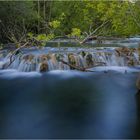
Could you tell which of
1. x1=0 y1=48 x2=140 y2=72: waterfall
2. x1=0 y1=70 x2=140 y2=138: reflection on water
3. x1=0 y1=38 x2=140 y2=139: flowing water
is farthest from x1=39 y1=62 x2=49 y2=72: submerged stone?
x1=0 y1=70 x2=140 y2=138: reflection on water

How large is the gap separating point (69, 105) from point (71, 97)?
2.78 ft

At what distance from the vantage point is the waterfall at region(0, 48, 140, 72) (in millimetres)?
13367

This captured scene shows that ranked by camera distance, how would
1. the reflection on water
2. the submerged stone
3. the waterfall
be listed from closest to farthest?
the reflection on water, the submerged stone, the waterfall

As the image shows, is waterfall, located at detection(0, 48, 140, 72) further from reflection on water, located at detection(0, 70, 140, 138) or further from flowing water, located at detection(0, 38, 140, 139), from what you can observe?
reflection on water, located at detection(0, 70, 140, 138)

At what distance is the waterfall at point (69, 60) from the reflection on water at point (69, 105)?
1010mm

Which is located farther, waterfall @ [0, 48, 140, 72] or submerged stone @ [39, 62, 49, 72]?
waterfall @ [0, 48, 140, 72]

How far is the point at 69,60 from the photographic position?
45.4 feet

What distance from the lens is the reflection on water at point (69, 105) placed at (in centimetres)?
650

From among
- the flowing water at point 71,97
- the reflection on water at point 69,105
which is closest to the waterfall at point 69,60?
the flowing water at point 71,97

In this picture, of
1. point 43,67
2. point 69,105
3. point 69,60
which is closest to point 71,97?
point 69,105

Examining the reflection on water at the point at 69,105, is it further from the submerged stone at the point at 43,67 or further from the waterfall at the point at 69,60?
the waterfall at the point at 69,60

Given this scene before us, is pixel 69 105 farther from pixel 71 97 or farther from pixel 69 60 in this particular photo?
pixel 69 60

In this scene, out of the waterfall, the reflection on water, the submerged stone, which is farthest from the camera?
the waterfall

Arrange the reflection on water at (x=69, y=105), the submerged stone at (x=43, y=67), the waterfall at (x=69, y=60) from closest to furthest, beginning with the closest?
the reflection on water at (x=69, y=105), the submerged stone at (x=43, y=67), the waterfall at (x=69, y=60)
